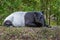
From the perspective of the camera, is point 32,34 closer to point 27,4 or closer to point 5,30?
point 5,30

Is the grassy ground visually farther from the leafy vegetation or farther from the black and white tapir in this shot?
the leafy vegetation

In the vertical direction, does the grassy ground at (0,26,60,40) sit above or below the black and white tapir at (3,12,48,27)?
below

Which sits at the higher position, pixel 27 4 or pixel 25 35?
pixel 27 4

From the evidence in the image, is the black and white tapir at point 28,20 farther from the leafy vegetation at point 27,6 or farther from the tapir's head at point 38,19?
the leafy vegetation at point 27,6

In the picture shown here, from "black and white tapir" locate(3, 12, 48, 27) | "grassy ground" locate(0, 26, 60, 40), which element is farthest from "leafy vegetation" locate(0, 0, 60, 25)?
"grassy ground" locate(0, 26, 60, 40)

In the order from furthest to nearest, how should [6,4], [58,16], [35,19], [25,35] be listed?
[58,16] → [6,4] → [35,19] → [25,35]

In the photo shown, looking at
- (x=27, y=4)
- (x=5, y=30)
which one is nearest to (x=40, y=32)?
(x=5, y=30)

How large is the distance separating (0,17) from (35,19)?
2491 millimetres

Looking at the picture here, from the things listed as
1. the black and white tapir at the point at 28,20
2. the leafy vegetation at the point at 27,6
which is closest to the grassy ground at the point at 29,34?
the black and white tapir at the point at 28,20

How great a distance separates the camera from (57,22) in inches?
346

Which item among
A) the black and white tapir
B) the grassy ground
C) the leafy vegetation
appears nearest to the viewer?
the grassy ground

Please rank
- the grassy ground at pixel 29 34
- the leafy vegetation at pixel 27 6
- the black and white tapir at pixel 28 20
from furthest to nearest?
1. the leafy vegetation at pixel 27 6
2. the black and white tapir at pixel 28 20
3. the grassy ground at pixel 29 34

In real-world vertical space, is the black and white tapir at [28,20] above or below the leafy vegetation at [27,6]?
below

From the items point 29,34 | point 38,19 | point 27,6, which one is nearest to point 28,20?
point 38,19
